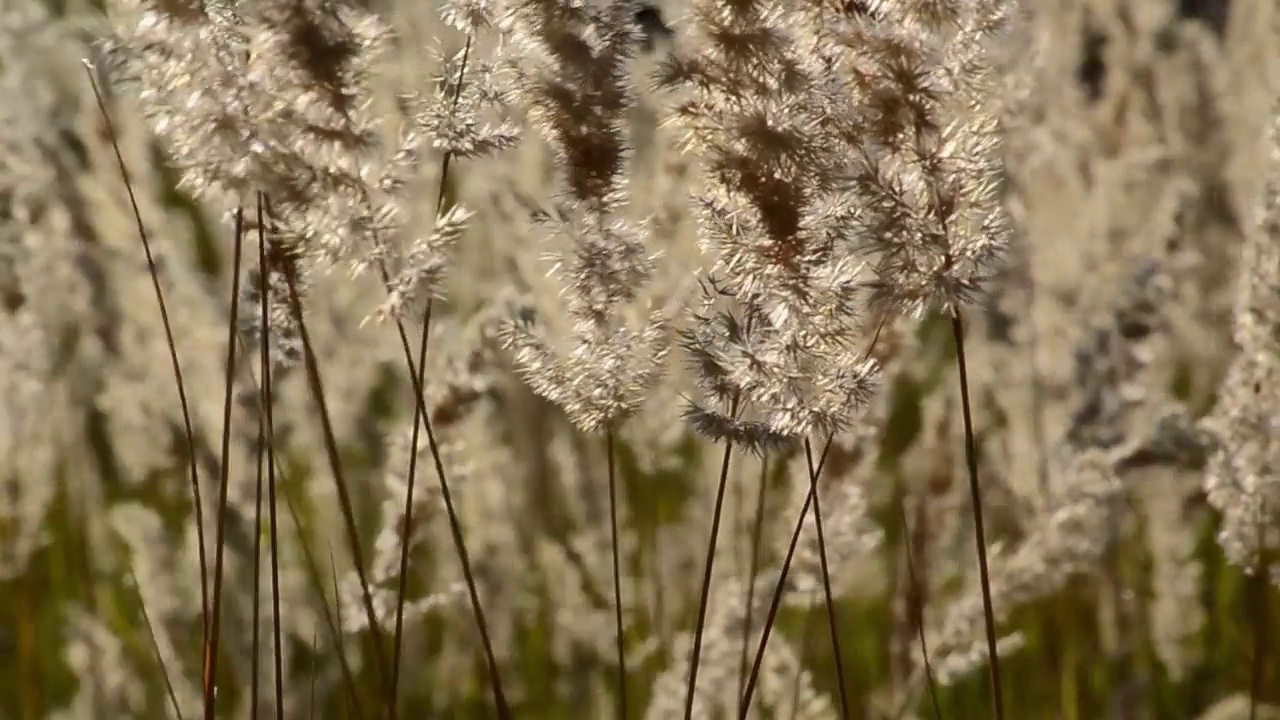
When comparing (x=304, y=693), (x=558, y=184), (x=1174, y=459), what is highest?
(x=558, y=184)

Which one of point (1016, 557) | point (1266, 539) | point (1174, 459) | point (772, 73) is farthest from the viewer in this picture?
point (1174, 459)

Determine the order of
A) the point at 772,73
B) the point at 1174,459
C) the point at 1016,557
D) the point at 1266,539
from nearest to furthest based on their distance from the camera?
the point at 772,73 → the point at 1266,539 → the point at 1016,557 → the point at 1174,459

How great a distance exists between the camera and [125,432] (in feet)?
3.92

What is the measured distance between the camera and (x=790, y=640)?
1132 mm

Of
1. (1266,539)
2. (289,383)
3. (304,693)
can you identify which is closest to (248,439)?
(304,693)

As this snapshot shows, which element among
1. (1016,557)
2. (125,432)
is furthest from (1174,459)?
(125,432)

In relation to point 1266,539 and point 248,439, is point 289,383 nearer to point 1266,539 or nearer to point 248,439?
point 248,439

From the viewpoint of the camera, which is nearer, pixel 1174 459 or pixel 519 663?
pixel 1174 459

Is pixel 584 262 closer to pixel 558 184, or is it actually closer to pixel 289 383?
pixel 558 184

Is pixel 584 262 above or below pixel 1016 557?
above

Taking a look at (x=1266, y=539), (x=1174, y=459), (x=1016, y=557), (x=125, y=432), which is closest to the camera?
(x=1266, y=539)

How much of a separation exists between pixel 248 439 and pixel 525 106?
0.39m

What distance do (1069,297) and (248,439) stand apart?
0.74 m

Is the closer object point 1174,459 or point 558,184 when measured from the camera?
point 558,184
